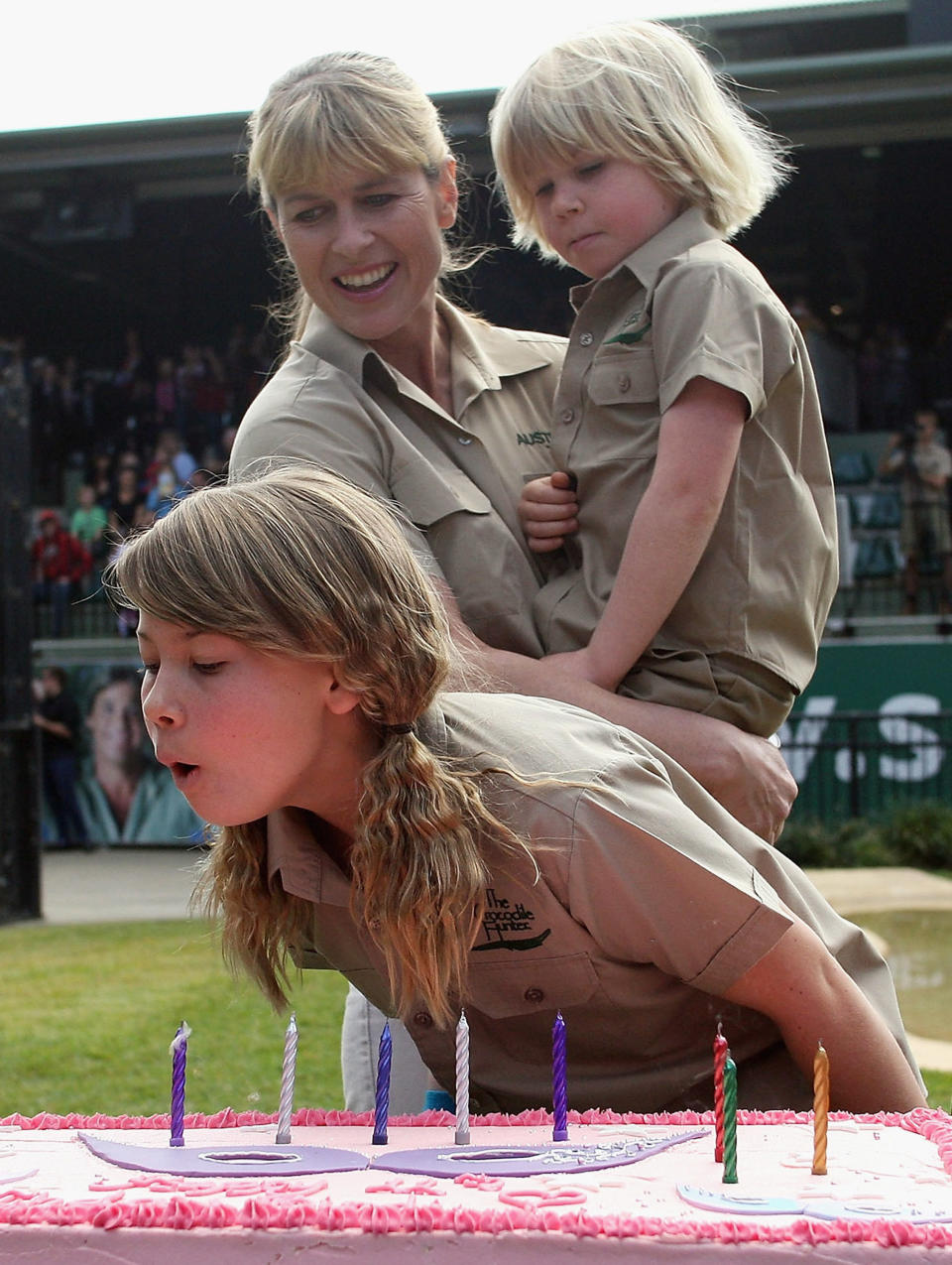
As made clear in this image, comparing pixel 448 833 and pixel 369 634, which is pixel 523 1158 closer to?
pixel 448 833

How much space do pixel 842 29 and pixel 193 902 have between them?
1550 cm

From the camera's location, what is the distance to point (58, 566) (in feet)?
54.7

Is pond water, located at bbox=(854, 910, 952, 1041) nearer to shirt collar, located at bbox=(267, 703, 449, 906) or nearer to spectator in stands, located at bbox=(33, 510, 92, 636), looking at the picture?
shirt collar, located at bbox=(267, 703, 449, 906)

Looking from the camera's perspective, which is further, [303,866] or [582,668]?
[582,668]

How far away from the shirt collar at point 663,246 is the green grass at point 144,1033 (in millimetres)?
1867

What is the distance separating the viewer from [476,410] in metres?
2.53

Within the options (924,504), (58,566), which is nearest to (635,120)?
(924,504)

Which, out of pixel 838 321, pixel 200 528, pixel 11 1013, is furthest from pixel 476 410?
pixel 838 321

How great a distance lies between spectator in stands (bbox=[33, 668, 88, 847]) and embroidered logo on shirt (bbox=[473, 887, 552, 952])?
13.3 meters

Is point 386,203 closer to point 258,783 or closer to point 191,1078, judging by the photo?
point 258,783

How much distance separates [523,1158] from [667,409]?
45.0 inches

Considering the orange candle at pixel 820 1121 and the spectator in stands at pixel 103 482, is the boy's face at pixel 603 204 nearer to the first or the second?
the orange candle at pixel 820 1121

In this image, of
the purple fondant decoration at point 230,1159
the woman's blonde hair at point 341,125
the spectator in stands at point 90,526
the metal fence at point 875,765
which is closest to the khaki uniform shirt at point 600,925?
the purple fondant decoration at point 230,1159

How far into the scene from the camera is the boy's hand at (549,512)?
235 cm
